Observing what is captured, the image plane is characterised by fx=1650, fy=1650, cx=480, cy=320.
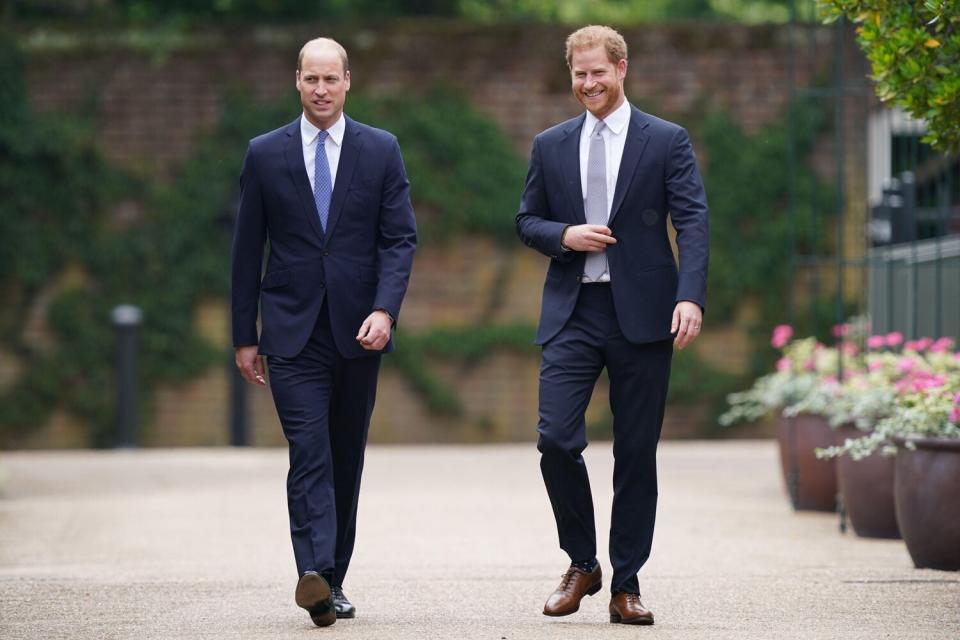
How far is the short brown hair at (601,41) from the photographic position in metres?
5.09

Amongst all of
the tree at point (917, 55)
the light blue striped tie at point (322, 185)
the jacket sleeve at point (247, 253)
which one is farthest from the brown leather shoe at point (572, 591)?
the tree at point (917, 55)

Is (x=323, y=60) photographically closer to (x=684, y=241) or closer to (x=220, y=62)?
(x=684, y=241)

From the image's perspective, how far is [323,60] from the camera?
5.12 metres

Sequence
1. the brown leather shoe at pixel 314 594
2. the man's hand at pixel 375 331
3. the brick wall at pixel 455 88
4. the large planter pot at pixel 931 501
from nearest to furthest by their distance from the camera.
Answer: the brown leather shoe at pixel 314 594 < the man's hand at pixel 375 331 < the large planter pot at pixel 931 501 < the brick wall at pixel 455 88

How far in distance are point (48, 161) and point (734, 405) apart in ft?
20.5

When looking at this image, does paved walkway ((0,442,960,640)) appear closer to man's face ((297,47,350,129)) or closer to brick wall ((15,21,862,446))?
man's face ((297,47,350,129))

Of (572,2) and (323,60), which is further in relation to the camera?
(572,2)

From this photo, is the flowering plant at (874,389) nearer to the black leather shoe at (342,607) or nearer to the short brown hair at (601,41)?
the short brown hair at (601,41)

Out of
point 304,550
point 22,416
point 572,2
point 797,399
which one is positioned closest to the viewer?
point 304,550

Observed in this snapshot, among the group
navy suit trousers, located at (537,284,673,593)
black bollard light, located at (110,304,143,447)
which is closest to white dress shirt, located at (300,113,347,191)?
navy suit trousers, located at (537,284,673,593)

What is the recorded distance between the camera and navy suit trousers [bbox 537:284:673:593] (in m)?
5.11

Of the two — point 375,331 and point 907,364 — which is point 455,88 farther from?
point 375,331

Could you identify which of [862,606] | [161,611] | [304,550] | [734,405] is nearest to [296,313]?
[304,550]

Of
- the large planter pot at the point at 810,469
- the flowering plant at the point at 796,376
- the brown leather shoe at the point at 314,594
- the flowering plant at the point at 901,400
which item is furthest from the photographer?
the flowering plant at the point at 796,376
